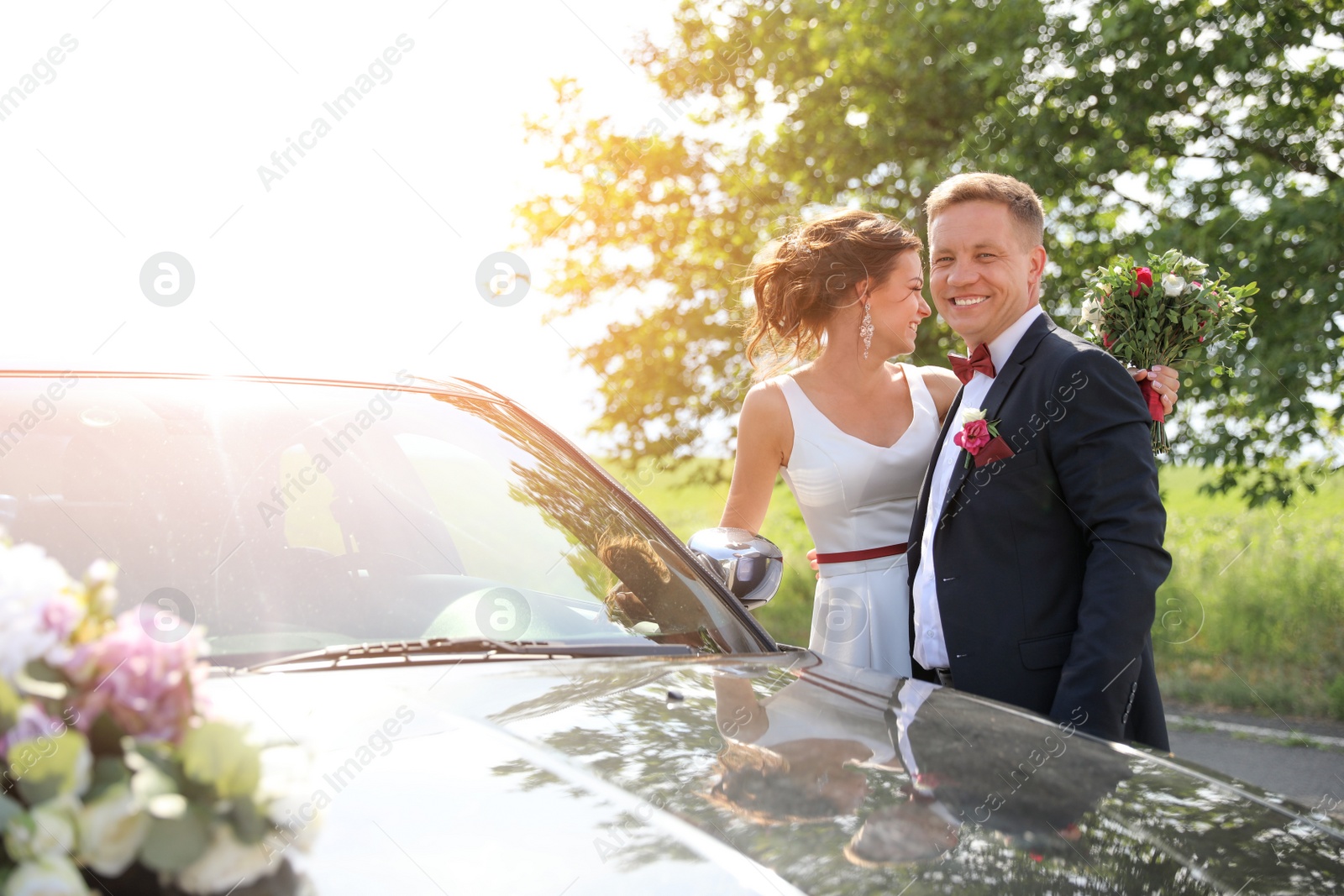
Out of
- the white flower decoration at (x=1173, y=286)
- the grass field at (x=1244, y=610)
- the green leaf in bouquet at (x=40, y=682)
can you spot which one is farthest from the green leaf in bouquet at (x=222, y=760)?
the grass field at (x=1244, y=610)

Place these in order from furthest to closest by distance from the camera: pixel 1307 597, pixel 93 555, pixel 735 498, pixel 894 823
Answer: pixel 1307 597 < pixel 735 498 < pixel 93 555 < pixel 894 823

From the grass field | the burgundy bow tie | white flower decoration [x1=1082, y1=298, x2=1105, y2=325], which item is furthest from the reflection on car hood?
the grass field

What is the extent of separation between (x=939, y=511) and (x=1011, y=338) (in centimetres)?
47

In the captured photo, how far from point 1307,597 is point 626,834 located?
8.50 metres

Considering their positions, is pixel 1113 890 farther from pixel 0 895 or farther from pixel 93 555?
pixel 93 555

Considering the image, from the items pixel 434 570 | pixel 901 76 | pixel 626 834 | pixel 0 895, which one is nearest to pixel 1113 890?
pixel 626 834

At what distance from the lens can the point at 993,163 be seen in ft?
26.3

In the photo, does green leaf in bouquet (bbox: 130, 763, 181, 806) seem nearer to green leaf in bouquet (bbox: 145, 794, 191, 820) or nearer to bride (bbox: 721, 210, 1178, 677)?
green leaf in bouquet (bbox: 145, 794, 191, 820)

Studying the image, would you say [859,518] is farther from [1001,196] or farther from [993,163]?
[993,163]

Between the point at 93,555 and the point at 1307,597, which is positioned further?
the point at 1307,597

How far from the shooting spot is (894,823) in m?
1.44

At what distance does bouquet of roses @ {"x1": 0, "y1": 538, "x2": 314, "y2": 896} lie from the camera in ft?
2.68

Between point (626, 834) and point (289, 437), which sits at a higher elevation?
point (626, 834)

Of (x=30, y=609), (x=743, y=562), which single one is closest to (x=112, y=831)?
(x=30, y=609)
